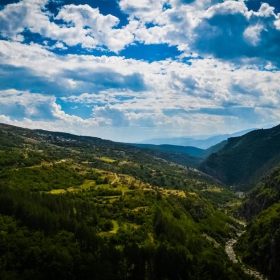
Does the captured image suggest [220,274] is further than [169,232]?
No

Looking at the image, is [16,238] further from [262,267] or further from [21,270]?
[262,267]

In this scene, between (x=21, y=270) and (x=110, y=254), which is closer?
(x=21, y=270)

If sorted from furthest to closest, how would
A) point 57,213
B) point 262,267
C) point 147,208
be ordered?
point 147,208 < point 262,267 < point 57,213

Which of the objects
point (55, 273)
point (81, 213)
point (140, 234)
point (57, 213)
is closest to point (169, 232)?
point (140, 234)

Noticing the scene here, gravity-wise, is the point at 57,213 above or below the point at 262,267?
above

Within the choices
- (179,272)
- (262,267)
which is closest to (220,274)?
(179,272)

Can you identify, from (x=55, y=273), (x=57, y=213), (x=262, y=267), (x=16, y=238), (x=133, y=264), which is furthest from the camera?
(x=262, y=267)

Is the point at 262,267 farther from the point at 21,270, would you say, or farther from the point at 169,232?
the point at 21,270

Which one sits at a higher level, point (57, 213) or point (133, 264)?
point (57, 213)

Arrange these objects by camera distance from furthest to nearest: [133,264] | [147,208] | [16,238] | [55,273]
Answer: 1. [147,208]
2. [133,264]
3. [16,238]
4. [55,273]
